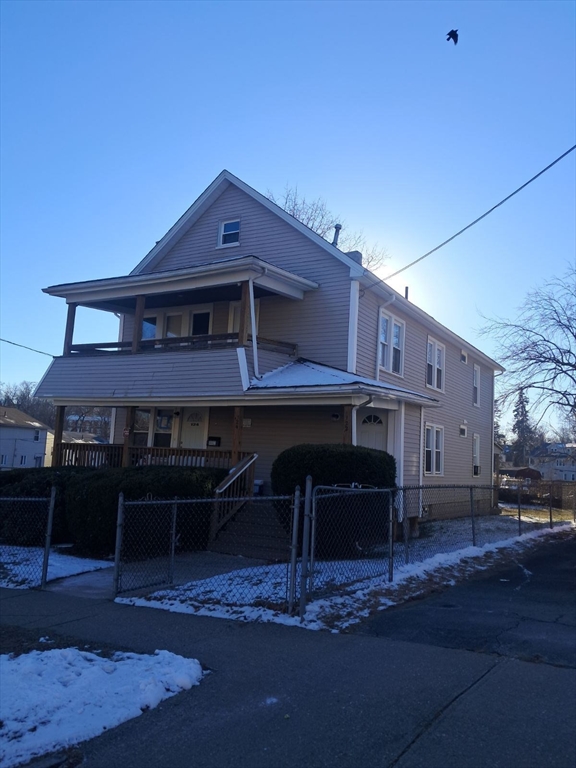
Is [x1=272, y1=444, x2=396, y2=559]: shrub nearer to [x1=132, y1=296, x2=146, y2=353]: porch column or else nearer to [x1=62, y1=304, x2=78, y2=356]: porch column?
[x1=132, y1=296, x2=146, y2=353]: porch column

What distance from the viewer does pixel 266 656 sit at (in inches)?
243

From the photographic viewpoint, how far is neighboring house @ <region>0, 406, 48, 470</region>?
184ft

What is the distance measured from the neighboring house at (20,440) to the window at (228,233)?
42.2 m

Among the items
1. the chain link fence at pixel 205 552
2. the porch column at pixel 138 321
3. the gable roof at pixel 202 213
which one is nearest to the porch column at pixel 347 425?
the chain link fence at pixel 205 552

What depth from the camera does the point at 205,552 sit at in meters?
12.3

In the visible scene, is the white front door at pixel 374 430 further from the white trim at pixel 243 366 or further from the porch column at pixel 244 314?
the porch column at pixel 244 314

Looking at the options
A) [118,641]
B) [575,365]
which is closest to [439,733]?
[118,641]

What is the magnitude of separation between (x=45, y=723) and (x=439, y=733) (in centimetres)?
273

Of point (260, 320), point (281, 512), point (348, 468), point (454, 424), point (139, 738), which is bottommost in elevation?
point (139, 738)

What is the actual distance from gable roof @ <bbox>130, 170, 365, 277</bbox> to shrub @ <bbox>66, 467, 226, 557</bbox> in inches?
300

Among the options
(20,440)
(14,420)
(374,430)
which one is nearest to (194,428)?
(374,430)

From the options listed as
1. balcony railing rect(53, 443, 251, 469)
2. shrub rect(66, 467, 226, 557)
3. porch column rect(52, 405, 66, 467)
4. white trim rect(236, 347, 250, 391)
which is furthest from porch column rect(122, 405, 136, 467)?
white trim rect(236, 347, 250, 391)

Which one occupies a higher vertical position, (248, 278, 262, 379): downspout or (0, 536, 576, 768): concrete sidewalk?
(248, 278, 262, 379): downspout

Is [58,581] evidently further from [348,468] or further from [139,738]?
[139,738]
